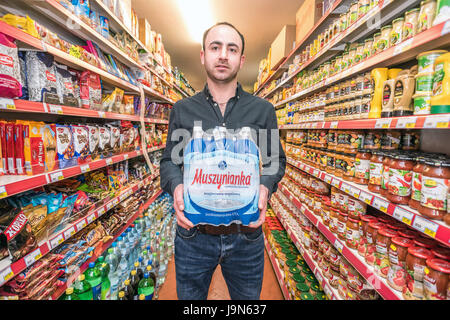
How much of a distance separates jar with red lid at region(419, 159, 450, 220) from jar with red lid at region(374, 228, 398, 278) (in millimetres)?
274

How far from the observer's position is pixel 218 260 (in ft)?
3.98

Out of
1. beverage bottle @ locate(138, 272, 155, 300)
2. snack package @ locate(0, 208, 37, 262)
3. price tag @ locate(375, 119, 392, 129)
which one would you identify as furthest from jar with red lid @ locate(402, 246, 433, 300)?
snack package @ locate(0, 208, 37, 262)

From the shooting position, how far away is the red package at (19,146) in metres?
1.16

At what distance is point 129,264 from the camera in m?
2.25

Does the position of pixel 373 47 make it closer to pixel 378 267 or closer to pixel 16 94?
pixel 378 267

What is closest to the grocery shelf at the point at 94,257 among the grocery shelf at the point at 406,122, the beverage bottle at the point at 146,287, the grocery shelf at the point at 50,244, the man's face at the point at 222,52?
the grocery shelf at the point at 50,244

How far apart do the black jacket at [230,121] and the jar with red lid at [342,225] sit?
2.18ft

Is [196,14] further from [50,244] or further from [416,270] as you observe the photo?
[416,270]

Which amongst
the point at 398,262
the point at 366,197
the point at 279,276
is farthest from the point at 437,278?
the point at 279,276

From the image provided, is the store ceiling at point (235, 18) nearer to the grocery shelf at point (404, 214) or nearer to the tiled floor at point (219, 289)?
the grocery shelf at point (404, 214)

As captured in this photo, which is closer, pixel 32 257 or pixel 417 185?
pixel 417 185

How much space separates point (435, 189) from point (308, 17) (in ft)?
7.63

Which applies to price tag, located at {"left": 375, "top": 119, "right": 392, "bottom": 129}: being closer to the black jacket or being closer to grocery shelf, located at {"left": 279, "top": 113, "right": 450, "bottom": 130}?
grocery shelf, located at {"left": 279, "top": 113, "right": 450, "bottom": 130}
